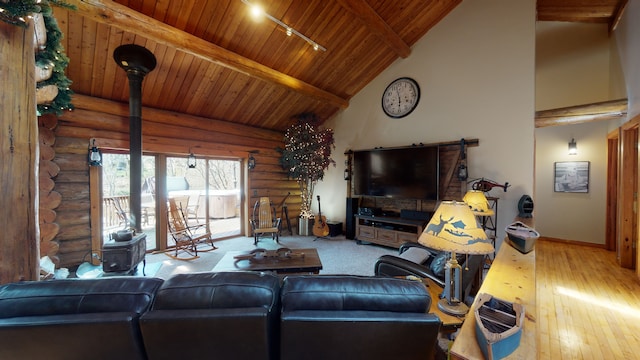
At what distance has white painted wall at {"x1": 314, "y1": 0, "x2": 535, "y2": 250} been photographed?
386 centimetres

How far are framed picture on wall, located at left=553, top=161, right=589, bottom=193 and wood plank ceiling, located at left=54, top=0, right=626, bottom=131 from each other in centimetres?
275

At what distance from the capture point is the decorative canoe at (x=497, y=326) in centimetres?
83

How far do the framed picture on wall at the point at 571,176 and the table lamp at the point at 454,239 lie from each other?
5816mm

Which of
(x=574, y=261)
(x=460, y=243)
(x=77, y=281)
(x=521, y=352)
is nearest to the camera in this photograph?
(x=521, y=352)

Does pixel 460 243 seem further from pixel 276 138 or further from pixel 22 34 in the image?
pixel 276 138

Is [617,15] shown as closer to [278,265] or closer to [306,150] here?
[306,150]

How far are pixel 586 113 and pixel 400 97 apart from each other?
2981mm

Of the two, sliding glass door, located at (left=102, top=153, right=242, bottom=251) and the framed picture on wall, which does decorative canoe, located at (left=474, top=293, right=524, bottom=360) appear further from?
the framed picture on wall

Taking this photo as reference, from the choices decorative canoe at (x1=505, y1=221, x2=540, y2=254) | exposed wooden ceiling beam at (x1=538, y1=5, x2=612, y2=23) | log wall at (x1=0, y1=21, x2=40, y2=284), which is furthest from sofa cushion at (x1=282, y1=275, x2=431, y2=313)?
exposed wooden ceiling beam at (x1=538, y1=5, x2=612, y2=23)

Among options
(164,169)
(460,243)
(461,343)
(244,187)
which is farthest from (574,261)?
(164,169)

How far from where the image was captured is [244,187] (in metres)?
5.73

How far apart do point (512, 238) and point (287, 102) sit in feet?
15.2

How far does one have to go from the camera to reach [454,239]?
131 centimetres

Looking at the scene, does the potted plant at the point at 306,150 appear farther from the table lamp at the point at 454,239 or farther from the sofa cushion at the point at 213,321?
the sofa cushion at the point at 213,321
